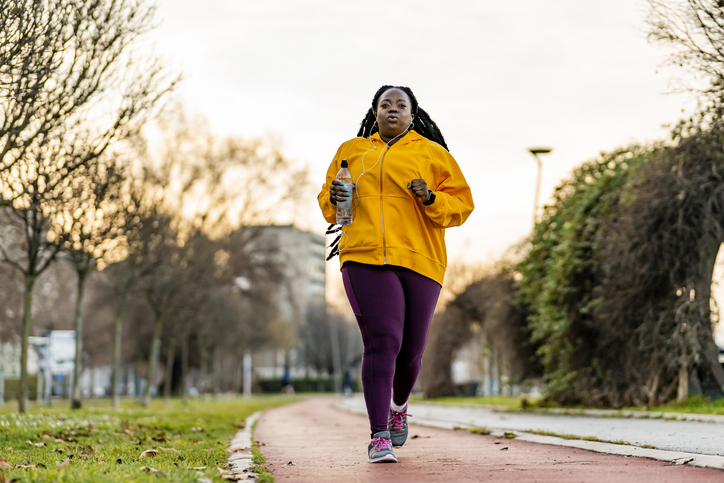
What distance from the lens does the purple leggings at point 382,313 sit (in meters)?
5.49

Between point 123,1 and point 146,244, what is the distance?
32.3ft

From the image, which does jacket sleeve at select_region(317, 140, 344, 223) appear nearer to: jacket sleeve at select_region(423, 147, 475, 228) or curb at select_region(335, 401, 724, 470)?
jacket sleeve at select_region(423, 147, 475, 228)

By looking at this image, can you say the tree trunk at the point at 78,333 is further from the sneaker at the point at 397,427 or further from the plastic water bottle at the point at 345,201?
the plastic water bottle at the point at 345,201

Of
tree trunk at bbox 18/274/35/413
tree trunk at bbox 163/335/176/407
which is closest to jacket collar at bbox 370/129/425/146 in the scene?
tree trunk at bbox 18/274/35/413

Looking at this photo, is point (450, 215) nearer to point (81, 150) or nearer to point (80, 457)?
point (80, 457)

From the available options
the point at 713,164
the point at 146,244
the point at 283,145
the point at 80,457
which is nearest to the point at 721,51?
the point at 713,164

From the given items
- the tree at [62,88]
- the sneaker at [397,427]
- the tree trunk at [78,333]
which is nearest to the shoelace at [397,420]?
the sneaker at [397,427]

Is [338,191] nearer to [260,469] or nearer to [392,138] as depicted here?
[392,138]

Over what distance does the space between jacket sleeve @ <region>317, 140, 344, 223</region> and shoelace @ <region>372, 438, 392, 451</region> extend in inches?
55.8

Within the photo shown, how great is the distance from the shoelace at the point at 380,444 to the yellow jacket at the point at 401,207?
3.49ft

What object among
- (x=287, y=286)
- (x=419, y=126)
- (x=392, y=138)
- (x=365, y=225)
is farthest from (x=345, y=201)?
(x=287, y=286)

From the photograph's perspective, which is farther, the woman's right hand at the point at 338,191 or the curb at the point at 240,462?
the woman's right hand at the point at 338,191

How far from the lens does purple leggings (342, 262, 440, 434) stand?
549 cm

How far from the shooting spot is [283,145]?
134 ft
